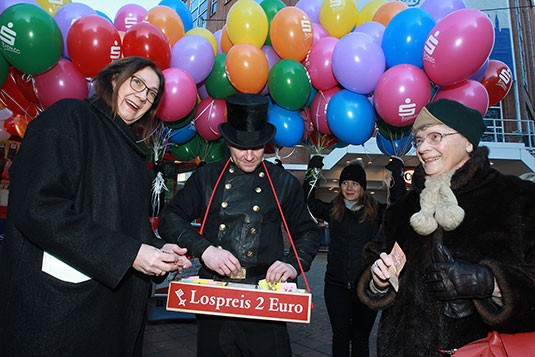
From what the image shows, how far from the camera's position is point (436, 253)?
4.56 feet

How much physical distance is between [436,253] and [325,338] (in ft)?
10.9

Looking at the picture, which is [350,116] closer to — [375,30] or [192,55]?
[375,30]

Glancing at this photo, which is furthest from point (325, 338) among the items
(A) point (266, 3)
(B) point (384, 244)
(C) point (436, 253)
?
(A) point (266, 3)

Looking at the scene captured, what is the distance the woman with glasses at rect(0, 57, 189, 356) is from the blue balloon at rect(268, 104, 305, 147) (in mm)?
2187

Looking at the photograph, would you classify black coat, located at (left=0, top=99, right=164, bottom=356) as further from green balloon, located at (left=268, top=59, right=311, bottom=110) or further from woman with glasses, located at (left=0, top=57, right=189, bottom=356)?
green balloon, located at (left=268, top=59, right=311, bottom=110)

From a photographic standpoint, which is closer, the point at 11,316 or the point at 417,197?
the point at 11,316

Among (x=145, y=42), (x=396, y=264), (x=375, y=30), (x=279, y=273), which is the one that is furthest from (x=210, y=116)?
(x=396, y=264)

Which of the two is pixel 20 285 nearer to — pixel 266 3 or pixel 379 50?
pixel 379 50

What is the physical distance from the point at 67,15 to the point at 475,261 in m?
3.85

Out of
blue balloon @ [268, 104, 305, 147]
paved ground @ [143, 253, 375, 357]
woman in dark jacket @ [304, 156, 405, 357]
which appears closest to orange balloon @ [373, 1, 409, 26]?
blue balloon @ [268, 104, 305, 147]

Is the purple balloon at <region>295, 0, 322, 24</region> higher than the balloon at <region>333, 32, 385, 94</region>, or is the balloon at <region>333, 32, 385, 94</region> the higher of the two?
the purple balloon at <region>295, 0, 322, 24</region>

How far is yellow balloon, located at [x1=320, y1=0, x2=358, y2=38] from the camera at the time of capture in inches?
132

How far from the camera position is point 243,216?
→ 2018 mm

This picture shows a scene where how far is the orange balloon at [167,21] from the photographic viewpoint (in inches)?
131
